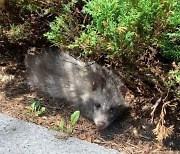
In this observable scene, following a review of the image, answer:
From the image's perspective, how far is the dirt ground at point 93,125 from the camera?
4477mm

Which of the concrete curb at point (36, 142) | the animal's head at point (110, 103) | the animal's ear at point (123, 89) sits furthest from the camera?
the animal's head at point (110, 103)

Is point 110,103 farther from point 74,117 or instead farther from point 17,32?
point 17,32

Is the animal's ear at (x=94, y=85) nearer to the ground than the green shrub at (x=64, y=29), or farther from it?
nearer to the ground

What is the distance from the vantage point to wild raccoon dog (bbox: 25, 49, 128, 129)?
190 inches

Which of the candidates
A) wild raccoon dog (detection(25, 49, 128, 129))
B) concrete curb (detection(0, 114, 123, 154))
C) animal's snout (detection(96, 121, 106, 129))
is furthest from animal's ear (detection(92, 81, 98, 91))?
concrete curb (detection(0, 114, 123, 154))

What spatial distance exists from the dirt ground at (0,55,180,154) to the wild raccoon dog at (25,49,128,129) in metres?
0.10

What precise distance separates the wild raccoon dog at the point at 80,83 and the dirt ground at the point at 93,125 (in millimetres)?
100

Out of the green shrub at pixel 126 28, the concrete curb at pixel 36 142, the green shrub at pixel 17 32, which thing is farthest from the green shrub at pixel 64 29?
the concrete curb at pixel 36 142

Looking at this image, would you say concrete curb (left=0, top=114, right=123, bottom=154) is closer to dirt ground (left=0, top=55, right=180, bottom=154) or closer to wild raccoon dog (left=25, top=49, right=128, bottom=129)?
dirt ground (left=0, top=55, right=180, bottom=154)

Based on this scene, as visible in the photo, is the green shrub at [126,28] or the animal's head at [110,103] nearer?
the green shrub at [126,28]

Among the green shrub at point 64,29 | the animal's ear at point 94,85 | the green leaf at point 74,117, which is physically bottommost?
the green leaf at point 74,117

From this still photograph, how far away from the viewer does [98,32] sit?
402 cm

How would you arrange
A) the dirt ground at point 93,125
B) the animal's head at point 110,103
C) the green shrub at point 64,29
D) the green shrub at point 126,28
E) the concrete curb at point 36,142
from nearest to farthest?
the green shrub at point 126,28, the green shrub at point 64,29, the concrete curb at point 36,142, the dirt ground at point 93,125, the animal's head at point 110,103

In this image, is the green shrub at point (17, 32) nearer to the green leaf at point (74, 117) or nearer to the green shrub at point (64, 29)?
the green shrub at point (64, 29)
